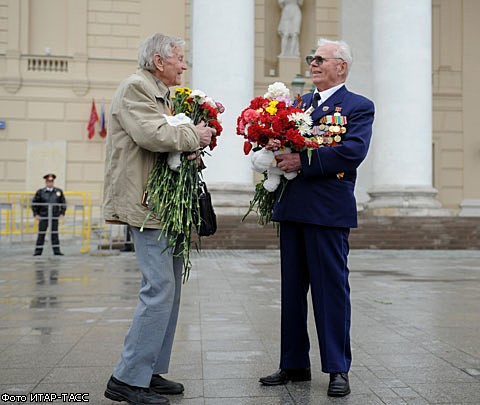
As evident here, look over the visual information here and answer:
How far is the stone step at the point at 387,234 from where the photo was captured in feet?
54.9

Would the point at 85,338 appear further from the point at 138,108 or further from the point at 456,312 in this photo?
the point at 456,312

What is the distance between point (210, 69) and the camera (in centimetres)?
1795

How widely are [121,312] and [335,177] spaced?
325 centimetres

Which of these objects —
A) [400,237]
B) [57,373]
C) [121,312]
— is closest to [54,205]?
[400,237]

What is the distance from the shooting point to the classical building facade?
709 inches

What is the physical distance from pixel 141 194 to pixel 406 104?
16.4m

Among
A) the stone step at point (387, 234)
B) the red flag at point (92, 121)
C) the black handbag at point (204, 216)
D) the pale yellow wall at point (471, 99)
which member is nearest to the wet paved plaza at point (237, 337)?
the black handbag at point (204, 216)

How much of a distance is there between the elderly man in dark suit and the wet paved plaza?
0.83ft

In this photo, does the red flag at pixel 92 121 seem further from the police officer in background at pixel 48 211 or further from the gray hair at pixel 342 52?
the gray hair at pixel 342 52

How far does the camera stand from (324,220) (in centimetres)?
395

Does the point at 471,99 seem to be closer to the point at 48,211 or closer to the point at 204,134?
the point at 48,211

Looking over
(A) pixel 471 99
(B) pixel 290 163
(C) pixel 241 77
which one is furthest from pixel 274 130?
(A) pixel 471 99

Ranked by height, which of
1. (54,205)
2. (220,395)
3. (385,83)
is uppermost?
(385,83)

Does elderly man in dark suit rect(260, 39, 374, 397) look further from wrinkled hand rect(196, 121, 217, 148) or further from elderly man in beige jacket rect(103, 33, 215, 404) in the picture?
elderly man in beige jacket rect(103, 33, 215, 404)
